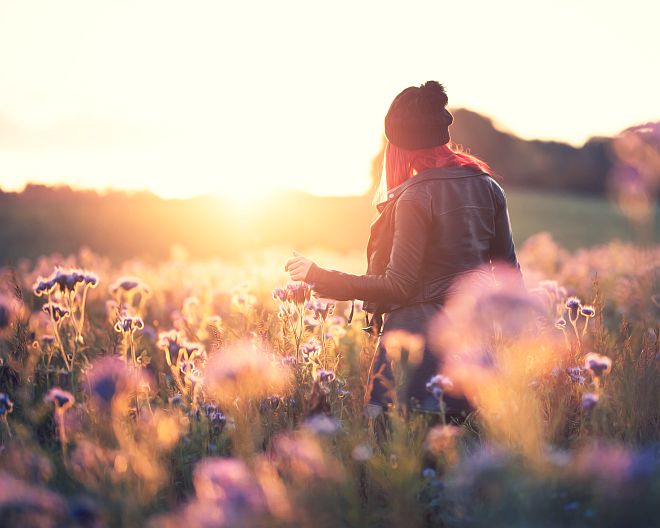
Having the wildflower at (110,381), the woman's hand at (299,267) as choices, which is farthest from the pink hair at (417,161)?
the wildflower at (110,381)

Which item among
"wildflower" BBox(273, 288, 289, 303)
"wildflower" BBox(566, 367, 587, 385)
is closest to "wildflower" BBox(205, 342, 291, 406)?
"wildflower" BBox(273, 288, 289, 303)

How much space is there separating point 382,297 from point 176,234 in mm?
21322

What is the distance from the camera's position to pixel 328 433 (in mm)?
2539

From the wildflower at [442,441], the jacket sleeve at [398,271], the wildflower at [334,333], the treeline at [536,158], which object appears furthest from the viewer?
the treeline at [536,158]

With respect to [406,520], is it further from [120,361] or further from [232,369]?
[120,361]

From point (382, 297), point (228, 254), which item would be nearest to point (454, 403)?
point (382, 297)

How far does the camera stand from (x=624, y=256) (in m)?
10.2

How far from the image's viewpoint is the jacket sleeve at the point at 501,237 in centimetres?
344

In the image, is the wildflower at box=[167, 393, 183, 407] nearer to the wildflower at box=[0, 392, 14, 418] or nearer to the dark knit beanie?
the wildflower at box=[0, 392, 14, 418]

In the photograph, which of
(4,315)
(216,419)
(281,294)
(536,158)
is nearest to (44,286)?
(4,315)

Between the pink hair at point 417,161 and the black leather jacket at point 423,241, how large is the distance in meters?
0.08

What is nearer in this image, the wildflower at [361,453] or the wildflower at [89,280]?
the wildflower at [361,453]

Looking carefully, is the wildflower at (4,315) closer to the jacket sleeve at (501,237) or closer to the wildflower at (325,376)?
the wildflower at (325,376)

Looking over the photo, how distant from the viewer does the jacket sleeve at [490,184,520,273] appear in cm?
344
